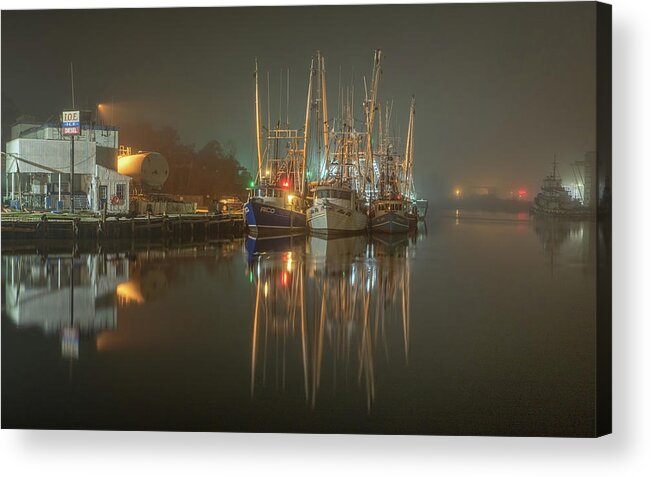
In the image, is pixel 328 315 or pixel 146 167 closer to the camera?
pixel 146 167

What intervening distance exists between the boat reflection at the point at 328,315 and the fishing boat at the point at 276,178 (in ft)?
1.96

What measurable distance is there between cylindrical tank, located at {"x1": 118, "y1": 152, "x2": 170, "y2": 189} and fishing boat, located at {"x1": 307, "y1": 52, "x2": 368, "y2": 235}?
1795 millimetres

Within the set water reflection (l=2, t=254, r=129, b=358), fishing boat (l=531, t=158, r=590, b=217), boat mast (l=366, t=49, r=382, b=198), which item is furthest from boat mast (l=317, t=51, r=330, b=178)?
water reflection (l=2, t=254, r=129, b=358)

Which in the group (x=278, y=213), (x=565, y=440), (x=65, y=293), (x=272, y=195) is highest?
(x=272, y=195)

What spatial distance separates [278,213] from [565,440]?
4233 millimetres

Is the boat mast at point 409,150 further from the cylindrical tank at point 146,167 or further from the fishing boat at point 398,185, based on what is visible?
the cylindrical tank at point 146,167

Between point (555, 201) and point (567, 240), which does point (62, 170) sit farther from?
point (567, 240)

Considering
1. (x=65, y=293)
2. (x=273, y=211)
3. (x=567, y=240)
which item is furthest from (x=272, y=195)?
(x=567, y=240)

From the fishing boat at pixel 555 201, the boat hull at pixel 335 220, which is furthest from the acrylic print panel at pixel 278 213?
the boat hull at pixel 335 220

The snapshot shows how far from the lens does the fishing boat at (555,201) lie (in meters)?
7.62

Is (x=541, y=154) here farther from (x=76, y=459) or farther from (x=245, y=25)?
(x=76, y=459)

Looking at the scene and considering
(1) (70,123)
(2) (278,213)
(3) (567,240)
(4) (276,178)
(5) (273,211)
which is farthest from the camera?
(2) (278,213)

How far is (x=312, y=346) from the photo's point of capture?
8.05 m

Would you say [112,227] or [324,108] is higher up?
[324,108]
